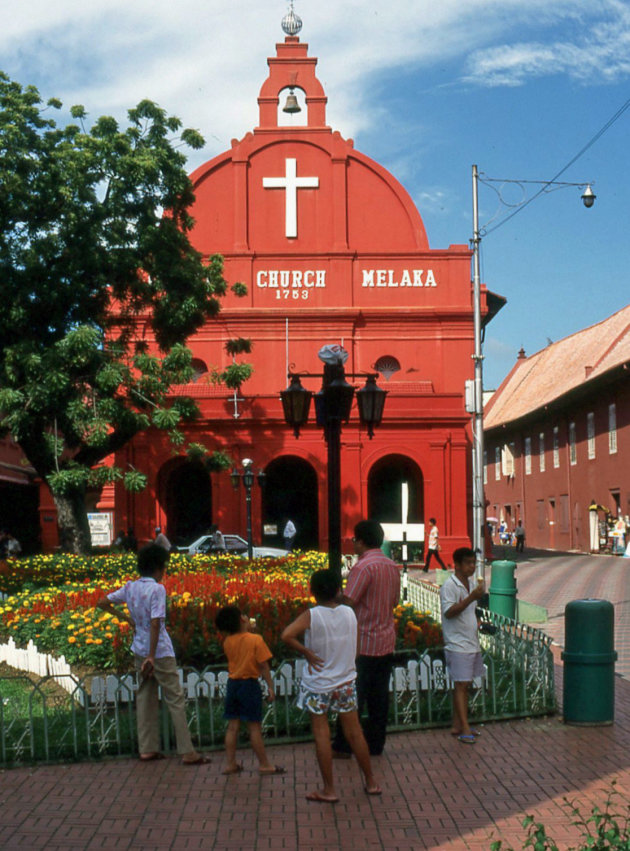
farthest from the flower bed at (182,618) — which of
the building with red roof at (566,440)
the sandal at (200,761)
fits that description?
the building with red roof at (566,440)

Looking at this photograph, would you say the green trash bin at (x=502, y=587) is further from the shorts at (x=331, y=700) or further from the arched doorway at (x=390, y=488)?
the arched doorway at (x=390, y=488)

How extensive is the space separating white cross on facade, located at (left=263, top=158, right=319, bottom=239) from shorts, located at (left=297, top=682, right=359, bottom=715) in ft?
101

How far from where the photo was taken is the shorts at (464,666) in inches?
345

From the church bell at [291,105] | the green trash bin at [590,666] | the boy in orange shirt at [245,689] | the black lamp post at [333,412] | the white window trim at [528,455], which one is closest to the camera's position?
the boy in orange shirt at [245,689]

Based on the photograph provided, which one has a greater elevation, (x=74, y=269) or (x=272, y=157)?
(x=272, y=157)

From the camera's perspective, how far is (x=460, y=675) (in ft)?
28.7

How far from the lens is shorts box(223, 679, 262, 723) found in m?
7.68

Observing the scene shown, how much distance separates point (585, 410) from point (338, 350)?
33806 mm

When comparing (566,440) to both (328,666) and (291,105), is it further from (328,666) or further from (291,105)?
(328,666)

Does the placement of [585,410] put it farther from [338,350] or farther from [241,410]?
[338,350]

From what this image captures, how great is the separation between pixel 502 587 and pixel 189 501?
22809 millimetres

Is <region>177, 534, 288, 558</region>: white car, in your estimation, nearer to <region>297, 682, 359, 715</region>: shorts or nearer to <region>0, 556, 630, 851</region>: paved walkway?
<region>0, 556, 630, 851</region>: paved walkway

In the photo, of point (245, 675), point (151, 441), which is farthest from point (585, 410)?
point (245, 675)

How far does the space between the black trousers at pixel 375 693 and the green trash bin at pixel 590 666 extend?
2098 millimetres
